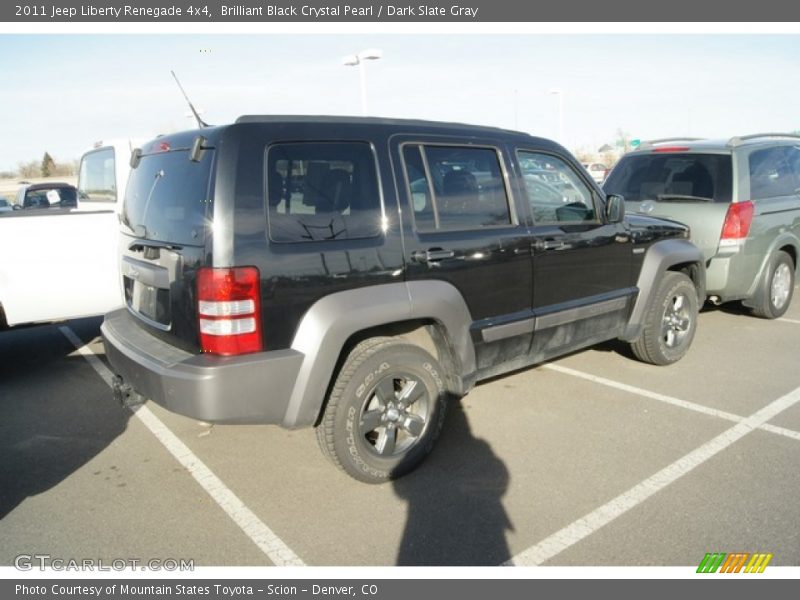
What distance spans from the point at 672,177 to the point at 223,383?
557cm

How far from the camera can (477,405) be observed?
14.8 feet

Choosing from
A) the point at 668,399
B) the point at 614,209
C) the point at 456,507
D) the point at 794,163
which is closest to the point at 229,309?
the point at 456,507

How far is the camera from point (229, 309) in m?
2.82

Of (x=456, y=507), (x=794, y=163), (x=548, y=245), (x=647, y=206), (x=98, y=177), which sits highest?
(x=98, y=177)

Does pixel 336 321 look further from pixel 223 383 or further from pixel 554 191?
pixel 554 191

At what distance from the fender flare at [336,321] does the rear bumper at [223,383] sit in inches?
2.4

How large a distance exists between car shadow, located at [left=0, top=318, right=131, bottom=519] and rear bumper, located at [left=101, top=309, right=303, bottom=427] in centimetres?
110

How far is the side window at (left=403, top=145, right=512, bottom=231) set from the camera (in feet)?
11.4

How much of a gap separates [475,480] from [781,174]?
5.47 metres

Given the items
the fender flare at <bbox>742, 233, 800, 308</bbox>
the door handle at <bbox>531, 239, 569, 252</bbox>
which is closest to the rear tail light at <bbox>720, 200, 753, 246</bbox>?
the fender flare at <bbox>742, 233, 800, 308</bbox>

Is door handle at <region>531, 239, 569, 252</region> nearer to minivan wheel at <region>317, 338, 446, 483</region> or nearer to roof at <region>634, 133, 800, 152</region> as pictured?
minivan wheel at <region>317, 338, 446, 483</region>

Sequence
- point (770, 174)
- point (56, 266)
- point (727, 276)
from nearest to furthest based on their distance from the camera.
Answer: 1. point (56, 266)
2. point (727, 276)
3. point (770, 174)

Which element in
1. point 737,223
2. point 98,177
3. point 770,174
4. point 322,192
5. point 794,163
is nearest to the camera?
point 322,192
